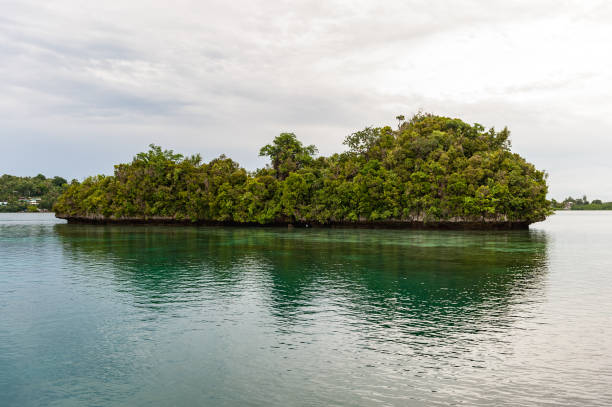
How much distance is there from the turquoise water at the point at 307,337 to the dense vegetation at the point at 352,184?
178 ft

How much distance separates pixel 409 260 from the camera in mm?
36625

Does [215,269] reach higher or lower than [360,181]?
lower

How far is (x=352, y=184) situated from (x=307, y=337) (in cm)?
7948

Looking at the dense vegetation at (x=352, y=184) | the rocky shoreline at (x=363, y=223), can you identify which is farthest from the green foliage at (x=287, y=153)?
the rocky shoreline at (x=363, y=223)

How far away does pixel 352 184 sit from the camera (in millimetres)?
93938

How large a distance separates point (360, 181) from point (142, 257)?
59.8 metres

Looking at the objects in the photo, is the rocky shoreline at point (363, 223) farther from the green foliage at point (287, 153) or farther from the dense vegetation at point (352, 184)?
the green foliage at point (287, 153)

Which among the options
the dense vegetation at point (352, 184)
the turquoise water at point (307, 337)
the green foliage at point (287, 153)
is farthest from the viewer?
the green foliage at point (287, 153)

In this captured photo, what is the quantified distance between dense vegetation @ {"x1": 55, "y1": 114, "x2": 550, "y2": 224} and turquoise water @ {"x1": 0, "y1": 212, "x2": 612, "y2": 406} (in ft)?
178

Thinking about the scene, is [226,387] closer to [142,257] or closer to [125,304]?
[125,304]

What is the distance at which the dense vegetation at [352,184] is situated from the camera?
83.2 meters

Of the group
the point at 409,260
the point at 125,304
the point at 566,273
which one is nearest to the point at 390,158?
the point at 409,260

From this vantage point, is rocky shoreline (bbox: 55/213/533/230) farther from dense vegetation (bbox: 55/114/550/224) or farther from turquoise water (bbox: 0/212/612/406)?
turquoise water (bbox: 0/212/612/406)

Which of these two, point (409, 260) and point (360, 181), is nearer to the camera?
point (409, 260)
